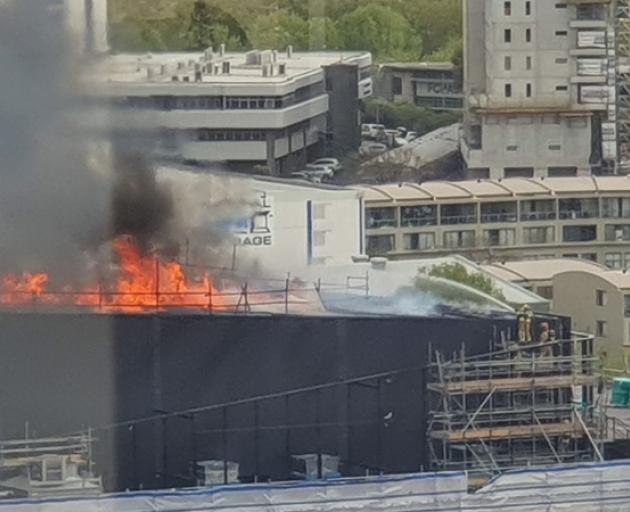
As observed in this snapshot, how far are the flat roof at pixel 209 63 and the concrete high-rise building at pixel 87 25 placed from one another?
0.20 ft

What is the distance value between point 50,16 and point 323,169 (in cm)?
688

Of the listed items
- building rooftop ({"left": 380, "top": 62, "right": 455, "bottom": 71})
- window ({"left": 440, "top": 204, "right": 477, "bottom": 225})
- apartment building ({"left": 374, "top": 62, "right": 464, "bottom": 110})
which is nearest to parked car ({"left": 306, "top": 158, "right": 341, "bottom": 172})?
window ({"left": 440, "top": 204, "right": 477, "bottom": 225})

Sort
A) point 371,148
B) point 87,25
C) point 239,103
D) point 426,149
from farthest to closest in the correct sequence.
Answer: point 426,149 < point 371,148 < point 239,103 < point 87,25

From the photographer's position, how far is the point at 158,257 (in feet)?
34.6

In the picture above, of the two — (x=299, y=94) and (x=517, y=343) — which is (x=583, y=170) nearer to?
(x=299, y=94)

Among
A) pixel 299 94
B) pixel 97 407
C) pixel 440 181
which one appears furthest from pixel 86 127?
pixel 440 181

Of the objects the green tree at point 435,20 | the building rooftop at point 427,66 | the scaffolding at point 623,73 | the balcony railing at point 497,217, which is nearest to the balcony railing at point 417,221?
the balcony railing at point 497,217

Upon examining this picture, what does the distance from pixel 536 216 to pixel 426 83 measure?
12.3 feet

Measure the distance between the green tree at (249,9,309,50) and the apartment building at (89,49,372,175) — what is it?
0.11m

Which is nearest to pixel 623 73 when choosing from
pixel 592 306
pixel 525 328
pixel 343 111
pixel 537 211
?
pixel 343 111

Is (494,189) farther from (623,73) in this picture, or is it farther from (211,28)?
(623,73)

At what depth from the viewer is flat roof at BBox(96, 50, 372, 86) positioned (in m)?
11.0

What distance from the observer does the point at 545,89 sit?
64.3 ft

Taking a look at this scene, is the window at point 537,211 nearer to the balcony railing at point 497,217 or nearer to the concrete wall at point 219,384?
the balcony railing at point 497,217
